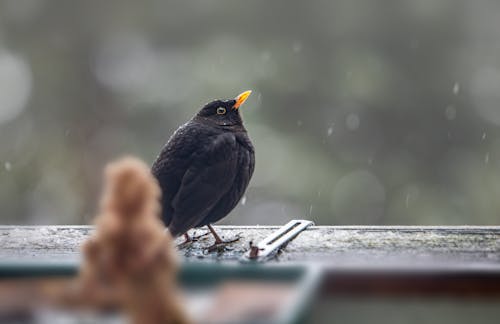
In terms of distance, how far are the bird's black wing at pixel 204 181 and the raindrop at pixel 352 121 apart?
13.2 feet

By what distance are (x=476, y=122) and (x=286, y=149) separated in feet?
6.14

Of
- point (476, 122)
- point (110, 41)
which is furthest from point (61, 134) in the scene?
point (476, 122)

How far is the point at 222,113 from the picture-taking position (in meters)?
2.95

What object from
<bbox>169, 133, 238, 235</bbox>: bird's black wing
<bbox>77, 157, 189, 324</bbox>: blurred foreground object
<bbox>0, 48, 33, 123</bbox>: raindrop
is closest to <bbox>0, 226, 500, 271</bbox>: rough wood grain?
<bbox>169, 133, 238, 235</bbox>: bird's black wing

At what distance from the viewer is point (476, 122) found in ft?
22.1

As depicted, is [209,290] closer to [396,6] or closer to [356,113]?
[356,113]

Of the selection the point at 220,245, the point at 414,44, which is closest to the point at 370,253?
the point at 220,245

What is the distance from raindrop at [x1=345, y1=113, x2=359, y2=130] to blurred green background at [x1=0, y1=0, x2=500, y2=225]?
0.05 feet

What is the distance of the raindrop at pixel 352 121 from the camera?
262 inches

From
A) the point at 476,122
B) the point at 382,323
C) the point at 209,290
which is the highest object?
the point at 209,290

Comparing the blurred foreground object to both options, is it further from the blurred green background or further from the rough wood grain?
the blurred green background

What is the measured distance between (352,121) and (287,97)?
2.24ft

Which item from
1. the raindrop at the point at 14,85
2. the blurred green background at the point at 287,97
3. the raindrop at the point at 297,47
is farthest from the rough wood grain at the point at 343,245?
the raindrop at the point at 14,85

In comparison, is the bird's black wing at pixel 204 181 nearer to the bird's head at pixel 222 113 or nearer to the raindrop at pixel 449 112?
the bird's head at pixel 222 113
